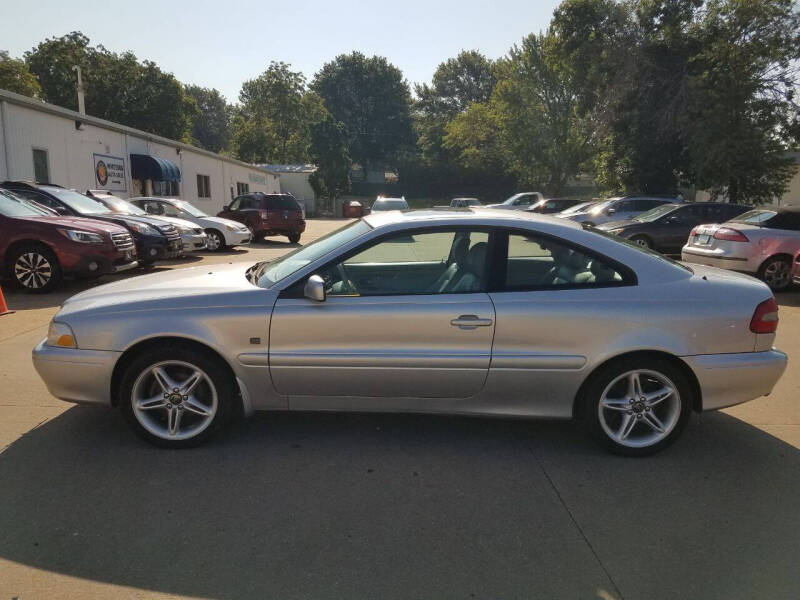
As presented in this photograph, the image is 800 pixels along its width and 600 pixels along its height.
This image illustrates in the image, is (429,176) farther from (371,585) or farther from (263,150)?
(371,585)

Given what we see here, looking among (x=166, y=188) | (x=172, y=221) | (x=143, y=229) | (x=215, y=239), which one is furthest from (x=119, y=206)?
(x=166, y=188)

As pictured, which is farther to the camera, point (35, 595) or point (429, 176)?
point (429, 176)

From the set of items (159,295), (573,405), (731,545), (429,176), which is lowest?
(731,545)

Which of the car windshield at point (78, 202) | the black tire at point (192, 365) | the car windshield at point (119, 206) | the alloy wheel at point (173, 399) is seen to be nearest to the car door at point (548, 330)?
the black tire at point (192, 365)

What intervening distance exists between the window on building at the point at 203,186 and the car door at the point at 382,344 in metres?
28.3

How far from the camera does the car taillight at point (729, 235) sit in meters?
10.3

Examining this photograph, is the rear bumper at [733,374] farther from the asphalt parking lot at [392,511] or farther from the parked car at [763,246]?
the parked car at [763,246]

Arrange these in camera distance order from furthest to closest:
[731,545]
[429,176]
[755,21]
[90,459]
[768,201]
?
[429,176] < [768,201] < [755,21] < [90,459] < [731,545]

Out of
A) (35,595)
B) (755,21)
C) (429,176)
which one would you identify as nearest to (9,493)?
(35,595)

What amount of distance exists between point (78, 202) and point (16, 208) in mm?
2458

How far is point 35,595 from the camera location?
95.4 inches

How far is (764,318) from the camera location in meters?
3.71

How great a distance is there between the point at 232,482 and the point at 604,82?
27096 mm

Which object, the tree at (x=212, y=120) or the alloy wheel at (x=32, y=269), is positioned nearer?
the alloy wheel at (x=32, y=269)
